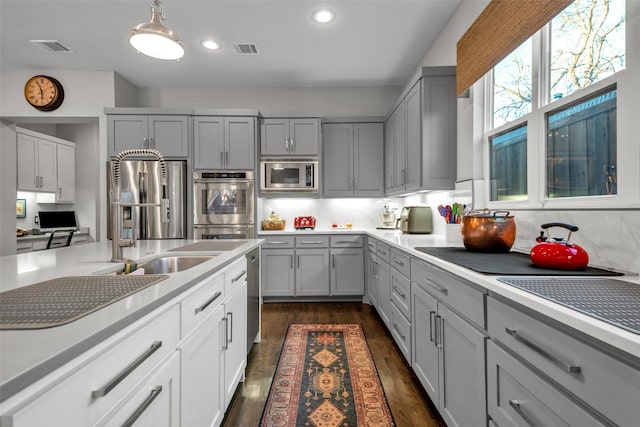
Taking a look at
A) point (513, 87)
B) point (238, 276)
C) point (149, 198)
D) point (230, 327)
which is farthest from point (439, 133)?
point (149, 198)

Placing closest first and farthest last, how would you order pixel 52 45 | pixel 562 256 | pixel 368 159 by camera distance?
pixel 562 256 < pixel 52 45 < pixel 368 159

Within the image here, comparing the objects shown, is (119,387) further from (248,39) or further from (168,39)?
(248,39)

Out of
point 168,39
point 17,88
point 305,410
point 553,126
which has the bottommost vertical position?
point 305,410

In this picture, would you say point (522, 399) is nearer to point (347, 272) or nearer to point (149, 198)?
point (347, 272)

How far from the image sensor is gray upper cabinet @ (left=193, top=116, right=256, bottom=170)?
394 cm

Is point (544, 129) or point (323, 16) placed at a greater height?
point (323, 16)

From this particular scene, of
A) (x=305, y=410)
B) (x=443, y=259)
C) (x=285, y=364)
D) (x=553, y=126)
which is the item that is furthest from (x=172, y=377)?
(x=553, y=126)

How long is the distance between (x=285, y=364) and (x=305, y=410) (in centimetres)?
57

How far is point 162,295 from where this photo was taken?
89 centimetres

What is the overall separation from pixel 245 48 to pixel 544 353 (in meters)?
3.62

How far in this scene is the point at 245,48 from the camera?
3.40 m

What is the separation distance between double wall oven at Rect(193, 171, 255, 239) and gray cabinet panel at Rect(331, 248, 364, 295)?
1102mm

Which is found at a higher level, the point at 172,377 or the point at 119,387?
the point at 119,387

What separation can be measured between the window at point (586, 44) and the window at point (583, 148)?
12 cm
